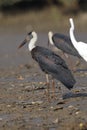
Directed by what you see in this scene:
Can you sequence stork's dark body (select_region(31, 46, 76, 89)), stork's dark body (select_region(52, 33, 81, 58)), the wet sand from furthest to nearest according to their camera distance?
stork's dark body (select_region(52, 33, 81, 58))
stork's dark body (select_region(31, 46, 76, 89))
the wet sand

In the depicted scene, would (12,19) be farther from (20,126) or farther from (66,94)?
(20,126)

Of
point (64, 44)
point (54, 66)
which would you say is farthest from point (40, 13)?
point (54, 66)

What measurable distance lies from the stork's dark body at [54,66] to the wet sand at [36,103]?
39 centimetres

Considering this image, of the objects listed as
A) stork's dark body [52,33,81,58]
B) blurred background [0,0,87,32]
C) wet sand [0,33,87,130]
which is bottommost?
wet sand [0,33,87,130]

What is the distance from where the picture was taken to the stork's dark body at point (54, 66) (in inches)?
445

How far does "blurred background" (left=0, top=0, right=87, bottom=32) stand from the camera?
93.3 feet

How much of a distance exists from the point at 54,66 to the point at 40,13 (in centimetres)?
1788

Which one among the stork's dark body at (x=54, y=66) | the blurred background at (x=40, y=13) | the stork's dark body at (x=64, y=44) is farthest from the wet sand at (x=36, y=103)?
the blurred background at (x=40, y=13)

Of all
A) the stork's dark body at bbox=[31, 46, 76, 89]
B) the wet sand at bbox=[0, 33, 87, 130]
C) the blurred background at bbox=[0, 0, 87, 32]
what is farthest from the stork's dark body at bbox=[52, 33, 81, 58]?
the blurred background at bbox=[0, 0, 87, 32]

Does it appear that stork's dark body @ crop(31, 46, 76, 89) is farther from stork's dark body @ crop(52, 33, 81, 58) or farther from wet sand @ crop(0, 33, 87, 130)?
stork's dark body @ crop(52, 33, 81, 58)

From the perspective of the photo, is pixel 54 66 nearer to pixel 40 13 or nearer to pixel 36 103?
pixel 36 103

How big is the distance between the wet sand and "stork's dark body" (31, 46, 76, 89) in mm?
386

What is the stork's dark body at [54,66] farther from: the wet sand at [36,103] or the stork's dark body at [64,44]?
the stork's dark body at [64,44]

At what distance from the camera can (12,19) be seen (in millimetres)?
28891
